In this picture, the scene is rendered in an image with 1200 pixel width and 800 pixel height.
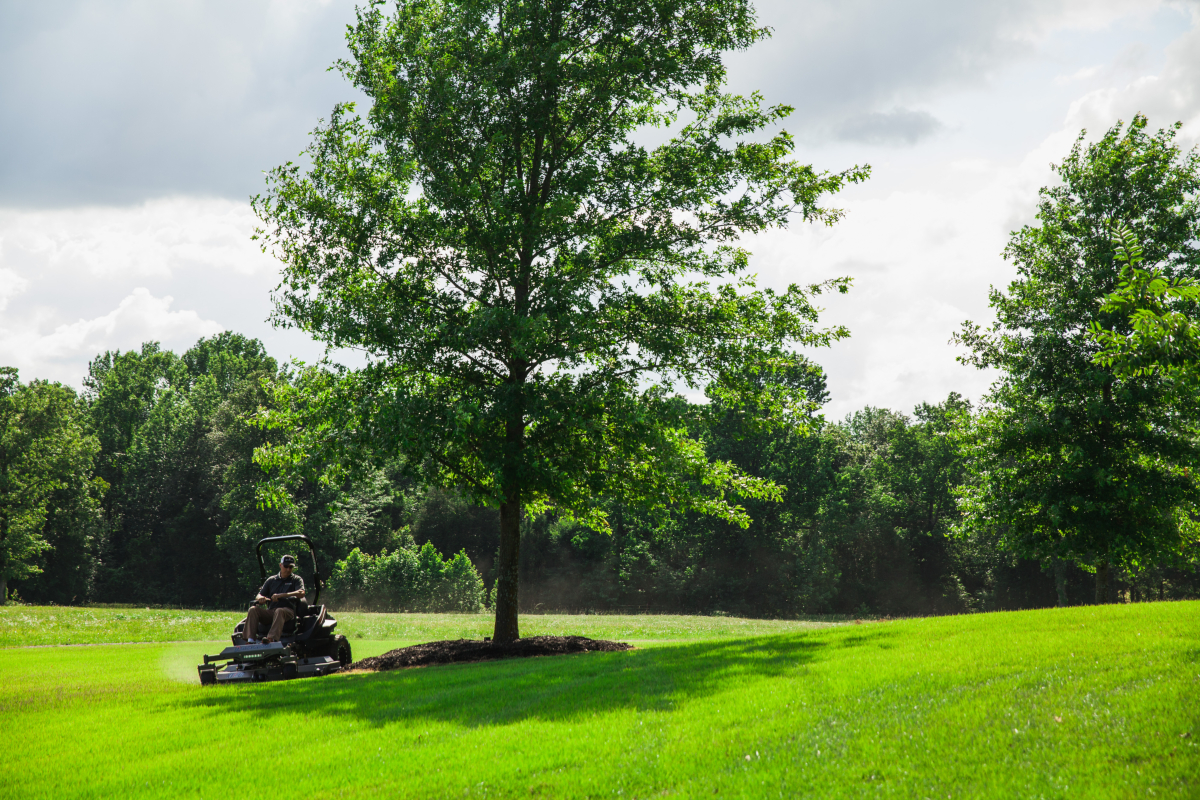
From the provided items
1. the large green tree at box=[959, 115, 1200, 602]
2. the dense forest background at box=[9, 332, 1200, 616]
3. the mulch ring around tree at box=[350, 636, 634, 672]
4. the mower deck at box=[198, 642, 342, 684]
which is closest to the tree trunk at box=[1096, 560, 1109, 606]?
the large green tree at box=[959, 115, 1200, 602]

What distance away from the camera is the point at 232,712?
9.23 m

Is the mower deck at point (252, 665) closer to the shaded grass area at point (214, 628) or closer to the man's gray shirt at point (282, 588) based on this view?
the man's gray shirt at point (282, 588)

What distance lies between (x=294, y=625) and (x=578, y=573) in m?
49.0

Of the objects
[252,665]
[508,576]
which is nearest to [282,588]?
[252,665]

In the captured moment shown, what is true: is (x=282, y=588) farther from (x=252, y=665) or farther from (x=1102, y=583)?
(x=1102, y=583)

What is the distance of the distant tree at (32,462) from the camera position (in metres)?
43.6

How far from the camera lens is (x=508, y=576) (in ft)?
52.9

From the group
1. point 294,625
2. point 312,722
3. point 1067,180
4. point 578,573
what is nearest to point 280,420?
point 294,625

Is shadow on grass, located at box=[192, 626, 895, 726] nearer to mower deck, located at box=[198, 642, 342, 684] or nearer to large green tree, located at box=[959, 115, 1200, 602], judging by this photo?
mower deck, located at box=[198, 642, 342, 684]

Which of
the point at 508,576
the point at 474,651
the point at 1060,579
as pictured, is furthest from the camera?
the point at 1060,579

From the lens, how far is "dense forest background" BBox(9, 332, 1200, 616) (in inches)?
1988

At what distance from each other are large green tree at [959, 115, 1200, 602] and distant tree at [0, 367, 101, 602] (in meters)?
50.1

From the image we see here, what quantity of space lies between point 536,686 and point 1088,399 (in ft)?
52.8

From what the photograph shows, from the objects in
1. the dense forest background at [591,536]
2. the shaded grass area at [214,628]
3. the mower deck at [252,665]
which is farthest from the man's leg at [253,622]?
the dense forest background at [591,536]
